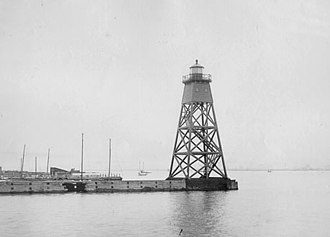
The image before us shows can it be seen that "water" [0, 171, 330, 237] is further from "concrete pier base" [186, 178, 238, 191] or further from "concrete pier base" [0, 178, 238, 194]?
"concrete pier base" [186, 178, 238, 191]

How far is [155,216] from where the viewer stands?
43656 mm

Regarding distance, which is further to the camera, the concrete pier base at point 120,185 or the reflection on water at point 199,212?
the concrete pier base at point 120,185

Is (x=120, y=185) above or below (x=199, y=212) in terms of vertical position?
above

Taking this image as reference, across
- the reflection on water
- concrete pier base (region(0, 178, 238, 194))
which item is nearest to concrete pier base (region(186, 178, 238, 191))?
concrete pier base (region(0, 178, 238, 194))

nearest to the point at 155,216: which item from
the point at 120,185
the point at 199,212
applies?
the point at 199,212

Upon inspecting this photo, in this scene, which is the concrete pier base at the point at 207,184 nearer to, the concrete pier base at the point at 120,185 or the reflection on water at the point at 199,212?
the concrete pier base at the point at 120,185

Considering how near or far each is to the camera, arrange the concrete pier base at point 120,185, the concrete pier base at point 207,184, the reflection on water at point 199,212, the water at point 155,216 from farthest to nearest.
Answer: the concrete pier base at point 207,184, the concrete pier base at point 120,185, the reflection on water at point 199,212, the water at point 155,216

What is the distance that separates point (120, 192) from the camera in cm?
6544

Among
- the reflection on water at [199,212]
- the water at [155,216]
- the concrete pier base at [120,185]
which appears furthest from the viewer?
the concrete pier base at [120,185]

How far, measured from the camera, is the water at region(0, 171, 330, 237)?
36.1 metres

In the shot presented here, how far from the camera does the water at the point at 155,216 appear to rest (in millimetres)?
36094

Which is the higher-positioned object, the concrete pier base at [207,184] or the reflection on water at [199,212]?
the concrete pier base at [207,184]

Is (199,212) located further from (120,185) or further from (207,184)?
(120,185)

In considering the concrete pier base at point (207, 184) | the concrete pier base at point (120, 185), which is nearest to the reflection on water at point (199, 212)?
the concrete pier base at point (207, 184)
